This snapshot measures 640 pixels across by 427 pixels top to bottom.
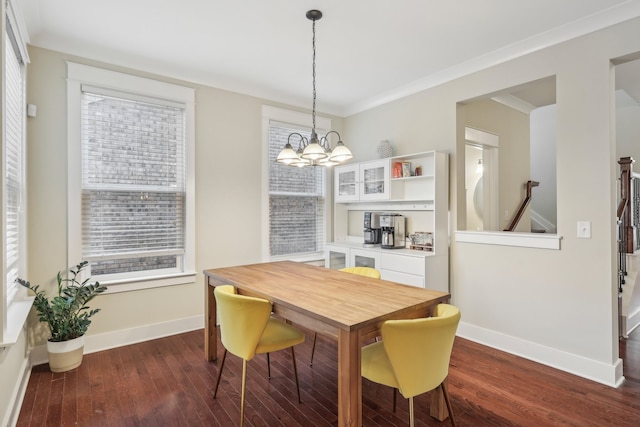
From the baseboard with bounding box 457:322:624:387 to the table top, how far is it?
57.7 inches

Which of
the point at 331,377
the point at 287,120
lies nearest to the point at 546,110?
the point at 287,120

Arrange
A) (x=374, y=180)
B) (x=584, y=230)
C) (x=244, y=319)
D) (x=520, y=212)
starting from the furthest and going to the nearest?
(x=520, y=212)
(x=374, y=180)
(x=584, y=230)
(x=244, y=319)

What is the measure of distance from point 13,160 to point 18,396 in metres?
1.61

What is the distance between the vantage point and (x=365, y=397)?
2.30 m

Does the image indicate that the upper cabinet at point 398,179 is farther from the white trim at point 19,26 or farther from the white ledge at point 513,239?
the white trim at point 19,26

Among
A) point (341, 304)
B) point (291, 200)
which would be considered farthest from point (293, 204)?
point (341, 304)

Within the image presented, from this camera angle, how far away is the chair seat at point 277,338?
211cm

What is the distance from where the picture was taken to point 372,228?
4203mm

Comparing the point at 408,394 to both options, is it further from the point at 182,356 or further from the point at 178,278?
the point at 178,278

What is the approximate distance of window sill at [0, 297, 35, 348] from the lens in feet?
5.66

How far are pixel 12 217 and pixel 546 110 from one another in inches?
284

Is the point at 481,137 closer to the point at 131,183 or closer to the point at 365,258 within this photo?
the point at 365,258

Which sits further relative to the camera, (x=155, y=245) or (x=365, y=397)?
(x=155, y=245)

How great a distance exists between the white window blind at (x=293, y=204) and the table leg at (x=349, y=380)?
2771mm
